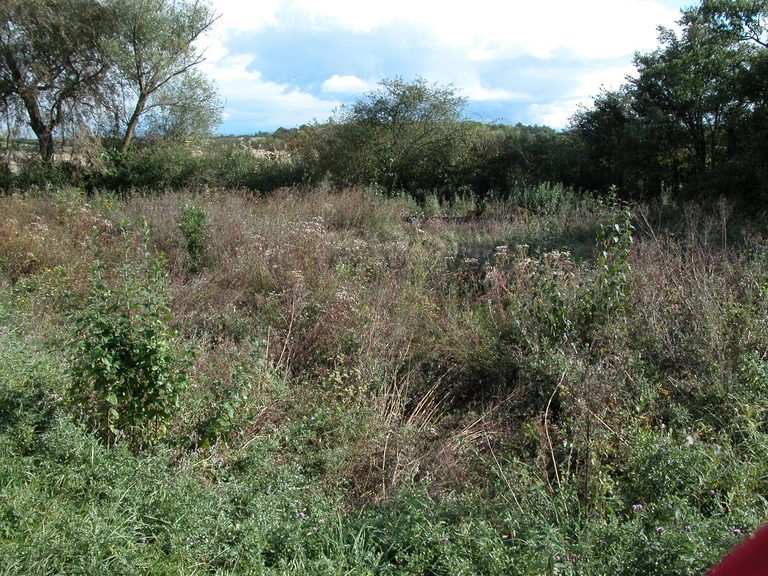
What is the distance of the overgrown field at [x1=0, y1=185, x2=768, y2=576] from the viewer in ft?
9.03

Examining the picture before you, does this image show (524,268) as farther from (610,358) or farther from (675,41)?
(675,41)

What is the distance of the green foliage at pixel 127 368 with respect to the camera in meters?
3.56

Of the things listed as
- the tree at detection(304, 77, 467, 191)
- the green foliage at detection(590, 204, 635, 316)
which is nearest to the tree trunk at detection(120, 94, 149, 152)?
the tree at detection(304, 77, 467, 191)

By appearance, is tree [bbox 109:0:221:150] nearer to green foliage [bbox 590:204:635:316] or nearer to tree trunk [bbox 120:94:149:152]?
tree trunk [bbox 120:94:149:152]

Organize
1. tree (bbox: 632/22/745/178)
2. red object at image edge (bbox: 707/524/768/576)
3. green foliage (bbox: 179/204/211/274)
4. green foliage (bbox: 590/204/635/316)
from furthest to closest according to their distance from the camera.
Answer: tree (bbox: 632/22/745/178) → green foliage (bbox: 179/204/211/274) → green foliage (bbox: 590/204/635/316) → red object at image edge (bbox: 707/524/768/576)

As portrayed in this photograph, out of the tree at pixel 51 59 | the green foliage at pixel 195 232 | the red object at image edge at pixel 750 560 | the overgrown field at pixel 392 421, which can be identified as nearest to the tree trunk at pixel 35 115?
the tree at pixel 51 59

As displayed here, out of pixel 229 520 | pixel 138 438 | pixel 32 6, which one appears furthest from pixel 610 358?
pixel 32 6

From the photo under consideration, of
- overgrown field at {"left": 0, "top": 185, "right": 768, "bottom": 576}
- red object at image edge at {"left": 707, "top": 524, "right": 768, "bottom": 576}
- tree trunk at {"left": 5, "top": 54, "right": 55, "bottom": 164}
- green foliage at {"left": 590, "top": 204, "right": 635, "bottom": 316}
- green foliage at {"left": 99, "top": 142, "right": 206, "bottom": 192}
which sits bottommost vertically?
overgrown field at {"left": 0, "top": 185, "right": 768, "bottom": 576}

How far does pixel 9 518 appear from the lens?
9.57 feet

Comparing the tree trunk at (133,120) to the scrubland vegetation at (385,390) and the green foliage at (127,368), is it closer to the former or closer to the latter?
the scrubland vegetation at (385,390)

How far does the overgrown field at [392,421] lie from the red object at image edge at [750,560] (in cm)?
209

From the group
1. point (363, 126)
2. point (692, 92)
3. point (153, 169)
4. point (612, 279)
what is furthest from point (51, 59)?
point (612, 279)

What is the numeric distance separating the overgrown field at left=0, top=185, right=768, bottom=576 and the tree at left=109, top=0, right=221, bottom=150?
1317 cm

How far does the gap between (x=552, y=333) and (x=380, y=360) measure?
149cm
